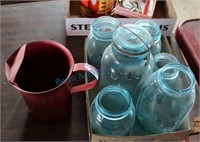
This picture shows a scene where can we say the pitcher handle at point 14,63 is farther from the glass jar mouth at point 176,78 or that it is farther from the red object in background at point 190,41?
the red object in background at point 190,41

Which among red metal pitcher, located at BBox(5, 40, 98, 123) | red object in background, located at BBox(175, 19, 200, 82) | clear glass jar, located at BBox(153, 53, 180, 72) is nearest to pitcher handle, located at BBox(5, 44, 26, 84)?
red metal pitcher, located at BBox(5, 40, 98, 123)

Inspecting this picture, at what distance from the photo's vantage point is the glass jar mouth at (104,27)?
48 cm

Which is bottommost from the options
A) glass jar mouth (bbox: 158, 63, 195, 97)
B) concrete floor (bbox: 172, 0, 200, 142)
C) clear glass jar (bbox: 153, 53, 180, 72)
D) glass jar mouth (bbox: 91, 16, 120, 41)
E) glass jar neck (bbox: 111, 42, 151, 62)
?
concrete floor (bbox: 172, 0, 200, 142)

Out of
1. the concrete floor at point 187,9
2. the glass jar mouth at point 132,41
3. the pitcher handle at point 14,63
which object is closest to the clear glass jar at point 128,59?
the glass jar mouth at point 132,41

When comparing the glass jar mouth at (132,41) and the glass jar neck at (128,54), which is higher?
the glass jar mouth at (132,41)

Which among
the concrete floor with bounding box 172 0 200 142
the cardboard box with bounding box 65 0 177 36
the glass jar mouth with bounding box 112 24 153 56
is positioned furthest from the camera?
the concrete floor with bounding box 172 0 200 142

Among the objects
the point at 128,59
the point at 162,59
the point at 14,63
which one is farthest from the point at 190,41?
the point at 14,63

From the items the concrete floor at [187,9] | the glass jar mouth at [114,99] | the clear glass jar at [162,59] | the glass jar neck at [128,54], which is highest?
the glass jar neck at [128,54]

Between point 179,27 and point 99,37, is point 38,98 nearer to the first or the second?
point 99,37

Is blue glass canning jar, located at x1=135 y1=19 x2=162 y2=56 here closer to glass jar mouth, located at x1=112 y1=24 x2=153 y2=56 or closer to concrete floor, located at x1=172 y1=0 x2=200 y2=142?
glass jar mouth, located at x1=112 y1=24 x2=153 y2=56

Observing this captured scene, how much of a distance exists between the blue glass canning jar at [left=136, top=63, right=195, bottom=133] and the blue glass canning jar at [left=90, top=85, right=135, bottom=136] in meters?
0.04

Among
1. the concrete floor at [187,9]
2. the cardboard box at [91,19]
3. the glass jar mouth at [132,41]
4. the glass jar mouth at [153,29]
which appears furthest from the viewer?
the concrete floor at [187,9]

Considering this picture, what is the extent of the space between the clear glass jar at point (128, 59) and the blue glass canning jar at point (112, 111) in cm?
4

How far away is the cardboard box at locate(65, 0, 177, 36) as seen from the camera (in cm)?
60
